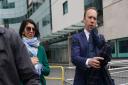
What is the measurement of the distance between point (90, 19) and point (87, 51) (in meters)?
0.33

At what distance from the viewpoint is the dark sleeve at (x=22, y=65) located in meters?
2.89

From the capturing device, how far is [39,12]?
69.1 meters

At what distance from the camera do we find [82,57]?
4.20 m

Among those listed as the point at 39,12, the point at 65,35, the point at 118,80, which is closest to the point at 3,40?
the point at 118,80

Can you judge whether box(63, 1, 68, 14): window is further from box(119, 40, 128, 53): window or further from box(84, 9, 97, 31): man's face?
box(84, 9, 97, 31): man's face

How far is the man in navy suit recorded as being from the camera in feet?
13.6

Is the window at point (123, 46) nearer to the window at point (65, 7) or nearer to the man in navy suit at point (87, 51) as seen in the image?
the window at point (65, 7)

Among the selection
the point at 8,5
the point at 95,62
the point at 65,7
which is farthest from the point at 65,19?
the point at 95,62

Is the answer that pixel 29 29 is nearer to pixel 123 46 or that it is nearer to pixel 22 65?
pixel 22 65

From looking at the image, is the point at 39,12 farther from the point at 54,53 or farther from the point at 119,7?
the point at 119,7

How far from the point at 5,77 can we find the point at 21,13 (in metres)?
87.1

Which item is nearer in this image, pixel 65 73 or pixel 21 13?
pixel 65 73

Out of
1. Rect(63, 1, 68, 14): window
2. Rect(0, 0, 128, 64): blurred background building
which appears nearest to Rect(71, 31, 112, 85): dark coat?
Rect(0, 0, 128, 64): blurred background building

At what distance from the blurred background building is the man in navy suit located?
1.11 meters
